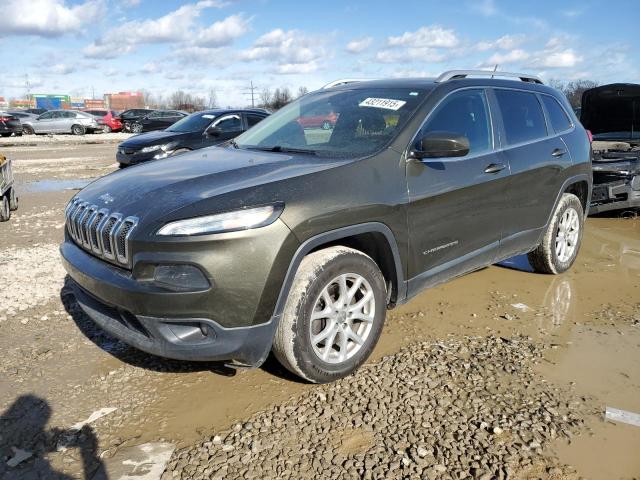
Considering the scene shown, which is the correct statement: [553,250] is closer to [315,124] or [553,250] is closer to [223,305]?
[315,124]

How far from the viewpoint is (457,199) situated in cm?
362

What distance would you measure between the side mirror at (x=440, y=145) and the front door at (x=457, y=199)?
7 cm

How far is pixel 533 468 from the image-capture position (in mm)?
2398

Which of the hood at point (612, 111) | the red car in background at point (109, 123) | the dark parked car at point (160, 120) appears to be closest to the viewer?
the hood at point (612, 111)

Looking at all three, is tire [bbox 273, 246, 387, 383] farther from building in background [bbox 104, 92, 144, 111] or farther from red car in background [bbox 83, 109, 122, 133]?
building in background [bbox 104, 92, 144, 111]

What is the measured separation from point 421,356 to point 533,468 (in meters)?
1.15

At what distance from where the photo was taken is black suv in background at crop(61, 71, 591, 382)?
261cm

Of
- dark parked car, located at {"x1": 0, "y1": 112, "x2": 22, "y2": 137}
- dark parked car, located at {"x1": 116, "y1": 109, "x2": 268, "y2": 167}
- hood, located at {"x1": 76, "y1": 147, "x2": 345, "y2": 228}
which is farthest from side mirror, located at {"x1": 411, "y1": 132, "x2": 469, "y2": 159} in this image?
dark parked car, located at {"x1": 0, "y1": 112, "x2": 22, "y2": 137}

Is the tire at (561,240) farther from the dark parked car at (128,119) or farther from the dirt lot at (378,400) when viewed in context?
the dark parked car at (128,119)

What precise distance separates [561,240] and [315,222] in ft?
10.7

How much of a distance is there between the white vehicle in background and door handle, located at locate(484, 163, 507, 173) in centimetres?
3011

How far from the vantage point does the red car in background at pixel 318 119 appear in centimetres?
388

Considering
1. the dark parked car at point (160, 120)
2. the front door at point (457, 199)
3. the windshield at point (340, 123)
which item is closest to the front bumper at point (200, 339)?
the front door at point (457, 199)

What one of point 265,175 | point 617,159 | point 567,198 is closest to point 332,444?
point 265,175
